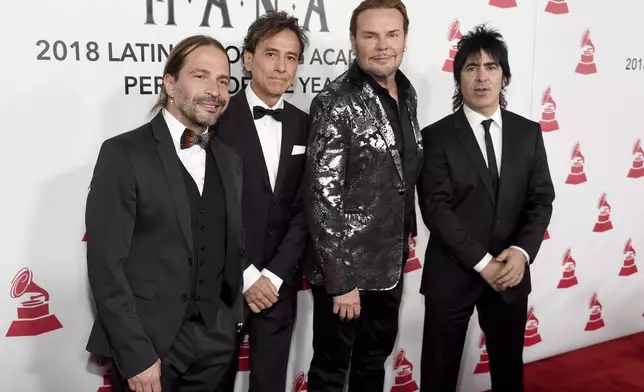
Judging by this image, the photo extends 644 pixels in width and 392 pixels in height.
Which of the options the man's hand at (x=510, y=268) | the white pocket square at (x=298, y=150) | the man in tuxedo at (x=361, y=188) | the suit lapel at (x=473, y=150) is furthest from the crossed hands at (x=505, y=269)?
the white pocket square at (x=298, y=150)

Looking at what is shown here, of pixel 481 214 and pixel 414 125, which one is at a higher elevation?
pixel 414 125

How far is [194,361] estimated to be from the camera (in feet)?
5.92

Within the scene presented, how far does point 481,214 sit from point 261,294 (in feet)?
2.92

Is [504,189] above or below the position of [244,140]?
below

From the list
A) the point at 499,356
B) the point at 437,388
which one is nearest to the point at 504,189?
the point at 499,356

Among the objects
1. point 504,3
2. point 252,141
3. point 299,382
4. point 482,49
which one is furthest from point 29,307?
point 504,3

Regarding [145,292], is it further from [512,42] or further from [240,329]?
[512,42]

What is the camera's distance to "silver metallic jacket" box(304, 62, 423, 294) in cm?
200

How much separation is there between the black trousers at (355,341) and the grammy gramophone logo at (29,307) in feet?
3.34

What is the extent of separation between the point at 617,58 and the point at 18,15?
3158mm

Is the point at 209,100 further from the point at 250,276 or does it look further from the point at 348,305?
the point at 348,305

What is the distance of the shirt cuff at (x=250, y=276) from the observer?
208 centimetres

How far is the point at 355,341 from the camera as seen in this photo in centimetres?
233

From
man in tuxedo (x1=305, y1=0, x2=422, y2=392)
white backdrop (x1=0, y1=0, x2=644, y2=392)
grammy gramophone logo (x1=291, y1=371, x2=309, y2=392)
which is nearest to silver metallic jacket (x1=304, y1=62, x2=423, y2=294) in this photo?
man in tuxedo (x1=305, y1=0, x2=422, y2=392)
